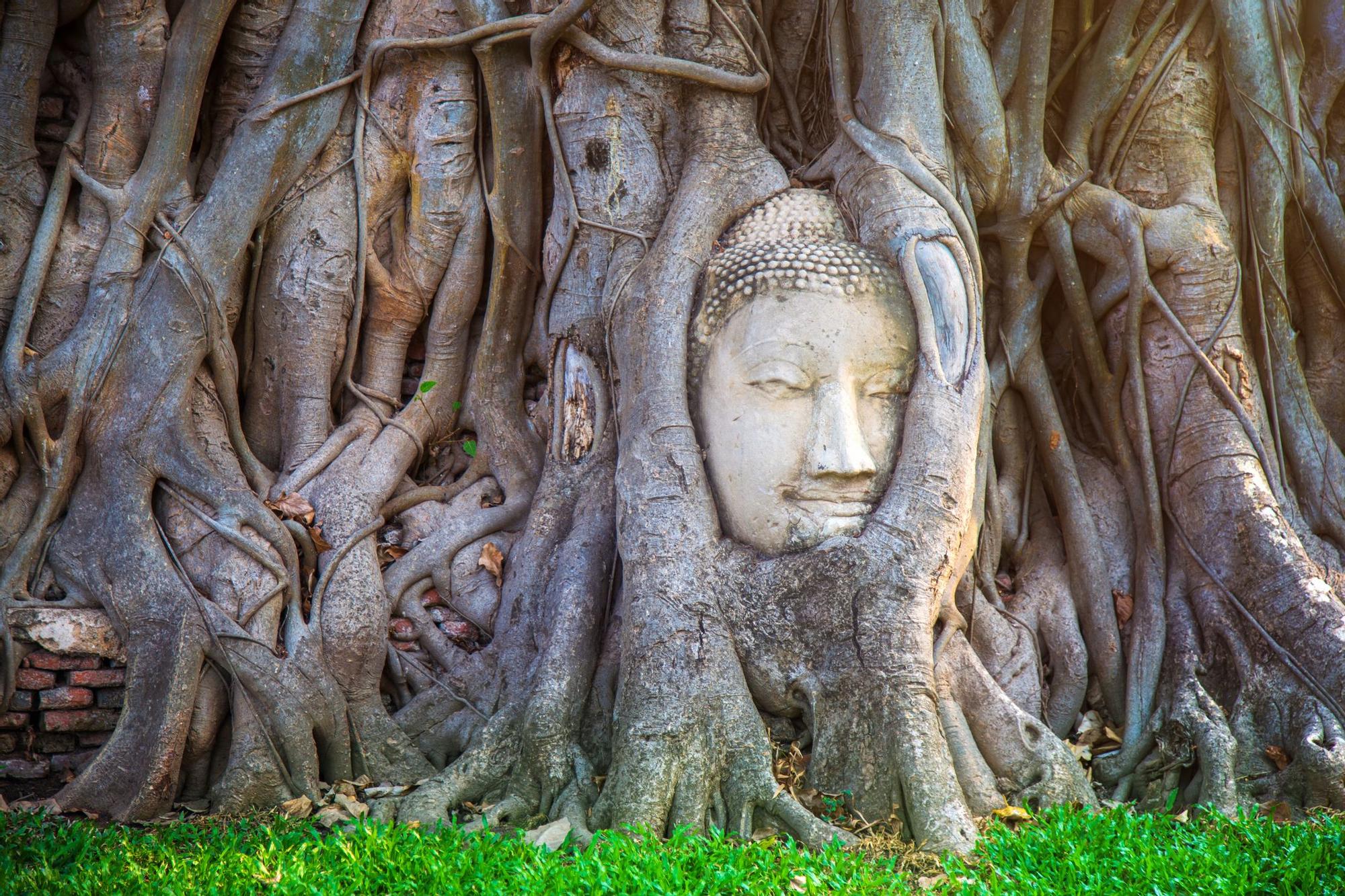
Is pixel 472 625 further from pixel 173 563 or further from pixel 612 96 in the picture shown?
pixel 612 96

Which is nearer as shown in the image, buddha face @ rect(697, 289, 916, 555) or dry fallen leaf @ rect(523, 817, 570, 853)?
dry fallen leaf @ rect(523, 817, 570, 853)

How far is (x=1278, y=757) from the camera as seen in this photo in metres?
3.40

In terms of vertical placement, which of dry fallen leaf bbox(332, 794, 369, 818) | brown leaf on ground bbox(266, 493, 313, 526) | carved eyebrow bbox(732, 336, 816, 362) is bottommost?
dry fallen leaf bbox(332, 794, 369, 818)

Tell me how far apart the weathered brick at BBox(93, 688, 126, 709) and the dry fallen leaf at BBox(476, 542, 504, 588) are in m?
1.27

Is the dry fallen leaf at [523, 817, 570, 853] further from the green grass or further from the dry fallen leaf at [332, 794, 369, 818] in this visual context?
the dry fallen leaf at [332, 794, 369, 818]

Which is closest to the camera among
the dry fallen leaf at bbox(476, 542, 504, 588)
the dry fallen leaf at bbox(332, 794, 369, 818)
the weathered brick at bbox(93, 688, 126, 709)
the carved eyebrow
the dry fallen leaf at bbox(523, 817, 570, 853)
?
the dry fallen leaf at bbox(523, 817, 570, 853)

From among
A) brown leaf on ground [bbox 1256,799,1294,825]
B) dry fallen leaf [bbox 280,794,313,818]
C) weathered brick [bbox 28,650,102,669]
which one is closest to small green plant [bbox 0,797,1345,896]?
brown leaf on ground [bbox 1256,799,1294,825]

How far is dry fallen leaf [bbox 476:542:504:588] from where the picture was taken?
13.3ft

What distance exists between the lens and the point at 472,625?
13.3 feet

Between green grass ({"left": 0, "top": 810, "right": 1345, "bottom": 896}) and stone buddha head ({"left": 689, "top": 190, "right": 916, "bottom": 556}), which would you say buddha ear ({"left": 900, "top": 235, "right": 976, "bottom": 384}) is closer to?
stone buddha head ({"left": 689, "top": 190, "right": 916, "bottom": 556})

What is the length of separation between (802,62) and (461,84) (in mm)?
1371

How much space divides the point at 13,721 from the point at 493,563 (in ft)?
5.36

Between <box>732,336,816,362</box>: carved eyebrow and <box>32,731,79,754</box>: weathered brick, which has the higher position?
<box>732,336,816,362</box>: carved eyebrow

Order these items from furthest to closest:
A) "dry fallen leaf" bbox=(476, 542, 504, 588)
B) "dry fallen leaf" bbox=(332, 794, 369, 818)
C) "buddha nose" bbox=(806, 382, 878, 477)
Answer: "dry fallen leaf" bbox=(476, 542, 504, 588)
"buddha nose" bbox=(806, 382, 878, 477)
"dry fallen leaf" bbox=(332, 794, 369, 818)
